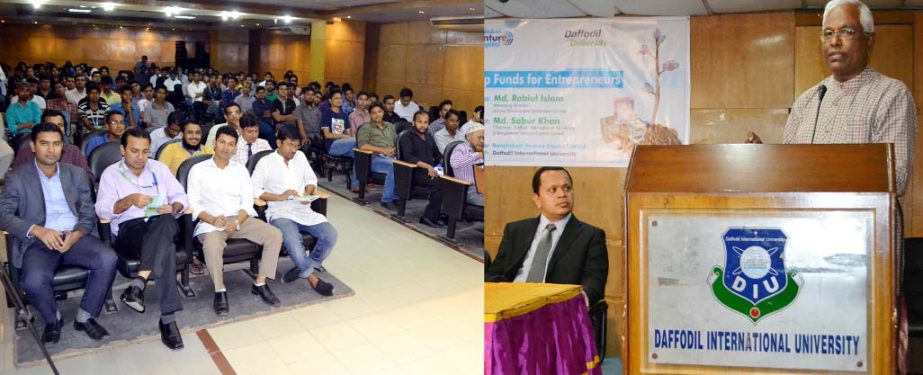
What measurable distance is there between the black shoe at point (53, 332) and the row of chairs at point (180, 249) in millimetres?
59

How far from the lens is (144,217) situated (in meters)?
1.62

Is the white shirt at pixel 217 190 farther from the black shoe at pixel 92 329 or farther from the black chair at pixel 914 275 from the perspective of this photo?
the black chair at pixel 914 275

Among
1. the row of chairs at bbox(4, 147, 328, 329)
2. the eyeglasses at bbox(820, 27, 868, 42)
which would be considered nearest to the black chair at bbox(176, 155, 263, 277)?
the row of chairs at bbox(4, 147, 328, 329)

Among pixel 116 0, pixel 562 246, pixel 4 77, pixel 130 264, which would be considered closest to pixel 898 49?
pixel 562 246

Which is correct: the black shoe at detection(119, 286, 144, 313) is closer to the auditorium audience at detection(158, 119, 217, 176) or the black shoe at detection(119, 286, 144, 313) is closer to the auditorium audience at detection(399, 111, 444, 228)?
the auditorium audience at detection(158, 119, 217, 176)

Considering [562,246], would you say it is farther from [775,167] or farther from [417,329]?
[775,167]

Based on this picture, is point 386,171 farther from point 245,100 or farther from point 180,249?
point 180,249

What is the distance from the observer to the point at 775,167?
107 centimetres

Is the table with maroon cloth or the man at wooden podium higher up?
the man at wooden podium

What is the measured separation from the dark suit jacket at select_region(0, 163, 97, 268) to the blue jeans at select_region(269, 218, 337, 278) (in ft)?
1.56

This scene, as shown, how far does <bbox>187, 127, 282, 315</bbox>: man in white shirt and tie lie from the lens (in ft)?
5.29

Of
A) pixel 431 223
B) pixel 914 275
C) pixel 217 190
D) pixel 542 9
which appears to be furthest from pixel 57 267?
pixel 914 275

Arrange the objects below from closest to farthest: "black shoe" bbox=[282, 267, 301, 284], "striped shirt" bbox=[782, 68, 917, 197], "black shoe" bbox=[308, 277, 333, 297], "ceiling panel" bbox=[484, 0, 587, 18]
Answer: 1. "striped shirt" bbox=[782, 68, 917, 197]
2. "ceiling panel" bbox=[484, 0, 587, 18]
3. "black shoe" bbox=[308, 277, 333, 297]
4. "black shoe" bbox=[282, 267, 301, 284]

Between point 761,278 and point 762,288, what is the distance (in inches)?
0.7
